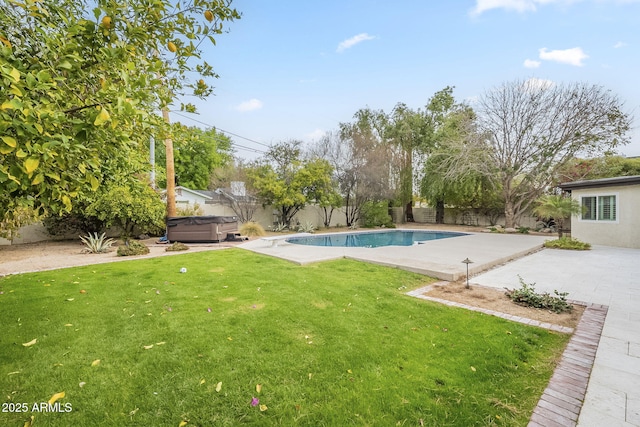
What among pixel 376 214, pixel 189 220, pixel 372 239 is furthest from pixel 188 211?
pixel 376 214

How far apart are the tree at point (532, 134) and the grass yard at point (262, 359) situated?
47.2 ft

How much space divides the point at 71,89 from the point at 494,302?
5459 mm

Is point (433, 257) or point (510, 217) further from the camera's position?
point (510, 217)

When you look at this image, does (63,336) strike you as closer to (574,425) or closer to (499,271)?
Answer: (574,425)

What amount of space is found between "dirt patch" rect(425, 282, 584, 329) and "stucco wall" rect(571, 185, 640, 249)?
885 cm

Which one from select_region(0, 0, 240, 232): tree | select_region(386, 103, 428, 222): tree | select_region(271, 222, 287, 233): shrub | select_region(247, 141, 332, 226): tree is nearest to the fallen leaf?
select_region(0, 0, 240, 232): tree

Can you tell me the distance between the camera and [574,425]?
1941mm

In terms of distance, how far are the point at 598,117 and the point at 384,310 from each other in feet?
53.9

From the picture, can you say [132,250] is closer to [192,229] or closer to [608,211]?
[192,229]

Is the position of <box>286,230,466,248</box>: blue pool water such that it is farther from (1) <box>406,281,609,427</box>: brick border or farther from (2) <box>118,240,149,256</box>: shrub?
(1) <box>406,281,609,427</box>: brick border

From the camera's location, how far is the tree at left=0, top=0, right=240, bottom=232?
136 centimetres

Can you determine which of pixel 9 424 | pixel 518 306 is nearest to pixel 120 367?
pixel 9 424

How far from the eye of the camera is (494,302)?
14.9 ft

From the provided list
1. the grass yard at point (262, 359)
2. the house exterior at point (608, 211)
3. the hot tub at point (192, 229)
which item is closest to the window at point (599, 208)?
the house exterior at point (608, 211)
